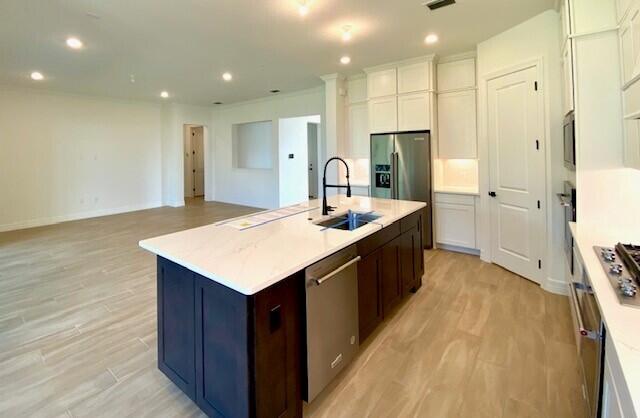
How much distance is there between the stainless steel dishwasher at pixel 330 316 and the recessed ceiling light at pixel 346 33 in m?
2.79

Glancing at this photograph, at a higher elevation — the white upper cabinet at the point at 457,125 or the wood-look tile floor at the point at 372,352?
the white upper cabinet at the point at 457,125

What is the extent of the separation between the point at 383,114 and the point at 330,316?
13.0ft

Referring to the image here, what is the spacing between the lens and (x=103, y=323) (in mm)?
2729

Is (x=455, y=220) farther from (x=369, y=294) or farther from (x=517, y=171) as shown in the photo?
(x=369, y=294)

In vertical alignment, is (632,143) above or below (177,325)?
above

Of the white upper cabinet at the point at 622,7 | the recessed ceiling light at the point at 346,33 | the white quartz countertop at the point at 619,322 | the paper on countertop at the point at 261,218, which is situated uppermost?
the recessed ceiling light at the point at 346,33

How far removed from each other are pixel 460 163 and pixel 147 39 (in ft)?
15.2

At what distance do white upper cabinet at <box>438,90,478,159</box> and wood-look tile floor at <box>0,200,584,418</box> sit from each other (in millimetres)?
1725

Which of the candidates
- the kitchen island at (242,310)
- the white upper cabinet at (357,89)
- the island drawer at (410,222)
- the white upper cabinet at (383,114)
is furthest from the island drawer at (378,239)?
the white upper cabinet at (357,89)

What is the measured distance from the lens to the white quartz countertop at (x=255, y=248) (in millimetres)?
1432

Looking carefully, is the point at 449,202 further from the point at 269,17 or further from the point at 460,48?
the point at 269,17

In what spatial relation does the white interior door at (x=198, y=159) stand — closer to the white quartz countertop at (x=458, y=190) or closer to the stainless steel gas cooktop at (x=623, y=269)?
the white quartz countertop at (x=458, y=190)

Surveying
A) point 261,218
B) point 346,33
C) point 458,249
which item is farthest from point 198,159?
point 261,218

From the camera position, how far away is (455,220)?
460 centimetres
